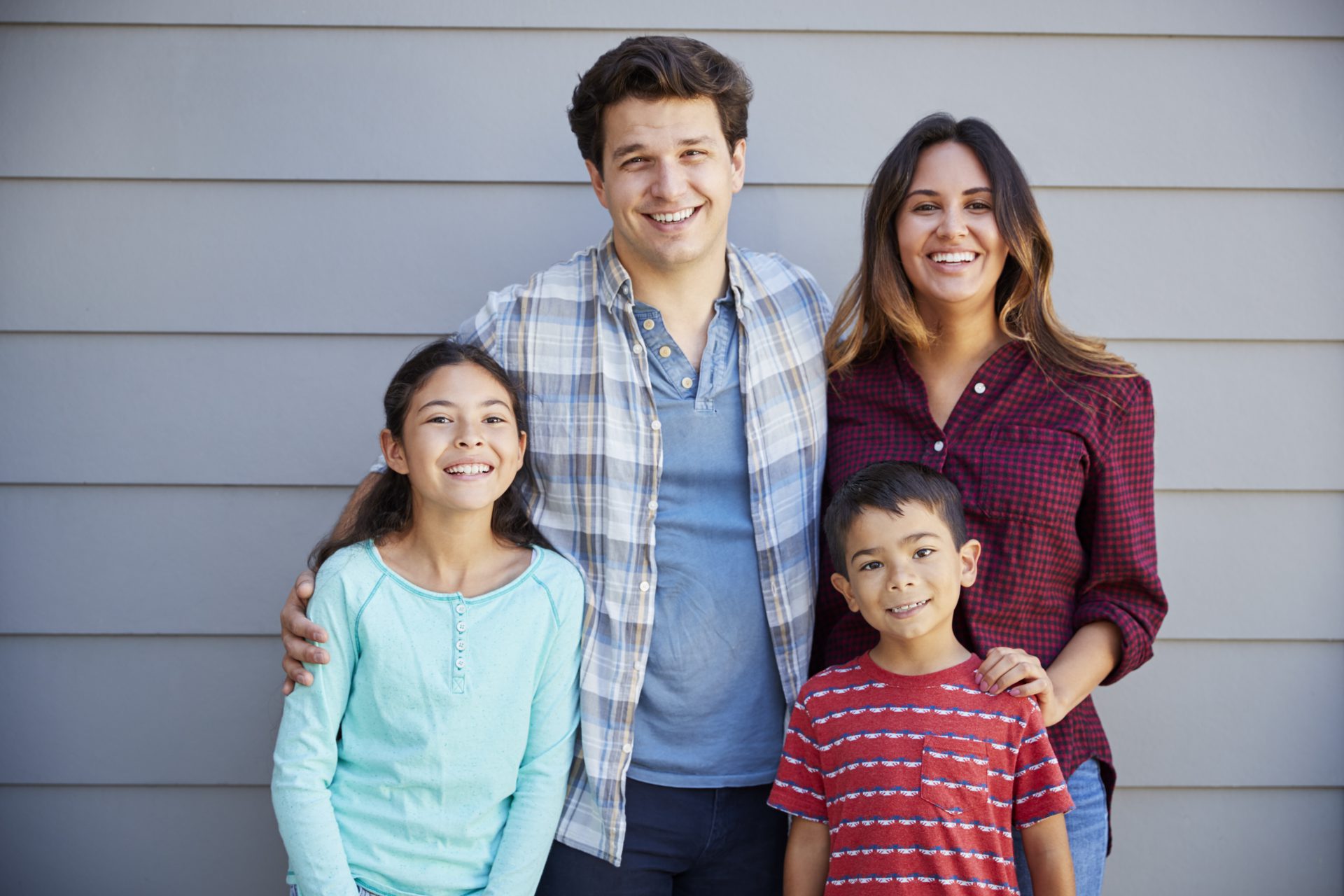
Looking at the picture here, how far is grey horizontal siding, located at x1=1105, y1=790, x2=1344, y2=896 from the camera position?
2.22m

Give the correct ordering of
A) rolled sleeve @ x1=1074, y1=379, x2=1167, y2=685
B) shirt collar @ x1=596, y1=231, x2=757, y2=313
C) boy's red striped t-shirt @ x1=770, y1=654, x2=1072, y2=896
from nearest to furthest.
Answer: boy's red striped t-shirt @ x1=770, y1=654, x2=1072, y2=896, rolled sleeve @ x1=1074, y1=379, x2=1167, y2=685, shirt collar @ x1=596, y1=231, x2=757, y2=313

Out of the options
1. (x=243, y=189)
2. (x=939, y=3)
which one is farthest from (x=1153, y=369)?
(x=243, y=189)

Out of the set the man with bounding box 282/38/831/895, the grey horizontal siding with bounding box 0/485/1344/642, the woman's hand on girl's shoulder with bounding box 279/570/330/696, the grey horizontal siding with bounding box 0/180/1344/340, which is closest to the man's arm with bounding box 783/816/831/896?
the man with bounding box 282/38/831/895

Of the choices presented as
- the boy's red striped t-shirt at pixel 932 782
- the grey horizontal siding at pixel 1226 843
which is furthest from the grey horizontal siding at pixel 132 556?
the grey horizontal siding at pixel 1226 843

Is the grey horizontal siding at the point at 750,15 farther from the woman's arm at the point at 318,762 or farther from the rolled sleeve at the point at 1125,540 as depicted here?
the woman's arm at the point at 318,762

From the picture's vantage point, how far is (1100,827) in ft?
5.57

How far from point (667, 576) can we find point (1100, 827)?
33.1 inches

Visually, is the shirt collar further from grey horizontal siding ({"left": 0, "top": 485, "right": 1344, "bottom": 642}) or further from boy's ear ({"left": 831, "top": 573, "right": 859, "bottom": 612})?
grey horizontal siding ({"left": 0, "top": 485, "right": 1344, "bottom": 642})

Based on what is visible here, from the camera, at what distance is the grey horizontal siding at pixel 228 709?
2.21 m

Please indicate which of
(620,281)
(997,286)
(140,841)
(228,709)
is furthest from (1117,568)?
(140,841)

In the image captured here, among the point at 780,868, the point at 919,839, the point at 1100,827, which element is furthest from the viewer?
the point at 780,868

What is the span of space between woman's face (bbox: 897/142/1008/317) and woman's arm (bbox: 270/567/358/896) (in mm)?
1147

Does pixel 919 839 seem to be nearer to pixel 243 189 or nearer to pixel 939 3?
pixel 939 3

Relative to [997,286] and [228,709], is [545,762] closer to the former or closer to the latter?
[228,709]
